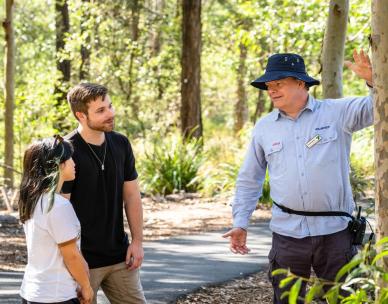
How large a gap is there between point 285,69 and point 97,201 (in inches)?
53.9

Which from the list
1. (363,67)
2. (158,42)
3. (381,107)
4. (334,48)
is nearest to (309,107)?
(363,67)

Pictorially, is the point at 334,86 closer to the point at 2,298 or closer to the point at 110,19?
the point at 2,298

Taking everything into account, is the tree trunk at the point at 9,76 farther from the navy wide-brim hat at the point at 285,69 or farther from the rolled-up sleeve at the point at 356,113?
the rolled-up sleeve at the point at 356,113

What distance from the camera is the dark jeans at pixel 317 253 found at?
436 centimetres

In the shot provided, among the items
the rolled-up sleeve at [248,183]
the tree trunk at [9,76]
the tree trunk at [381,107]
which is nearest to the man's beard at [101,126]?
the rolled-up sleeve at [248,183]

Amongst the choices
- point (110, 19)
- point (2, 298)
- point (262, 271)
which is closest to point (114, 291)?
point (2, 298)

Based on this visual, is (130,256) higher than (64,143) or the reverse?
the reverse

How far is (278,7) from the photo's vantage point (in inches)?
747

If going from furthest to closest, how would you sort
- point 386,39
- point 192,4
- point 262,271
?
point 192,4, point 262,271, point 386,39

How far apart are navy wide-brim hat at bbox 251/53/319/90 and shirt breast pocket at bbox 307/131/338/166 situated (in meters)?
0.38

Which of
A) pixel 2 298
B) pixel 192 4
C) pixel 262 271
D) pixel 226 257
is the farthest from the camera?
pixel 192 4

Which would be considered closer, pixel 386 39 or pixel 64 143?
pixel 386 39

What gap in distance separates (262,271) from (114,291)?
154 inches

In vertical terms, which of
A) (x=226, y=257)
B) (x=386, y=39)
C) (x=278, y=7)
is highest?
(x=278, y=7)
